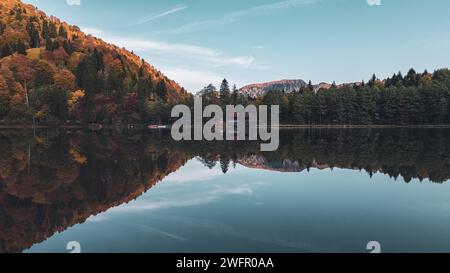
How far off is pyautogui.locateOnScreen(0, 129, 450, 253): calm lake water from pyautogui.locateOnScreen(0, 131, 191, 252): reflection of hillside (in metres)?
0.07

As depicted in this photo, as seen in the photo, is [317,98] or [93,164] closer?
[93,164]

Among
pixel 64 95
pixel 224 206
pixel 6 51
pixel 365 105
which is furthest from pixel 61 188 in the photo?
pixel 6 51

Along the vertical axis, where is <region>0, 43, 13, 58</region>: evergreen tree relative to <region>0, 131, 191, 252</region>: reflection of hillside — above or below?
above

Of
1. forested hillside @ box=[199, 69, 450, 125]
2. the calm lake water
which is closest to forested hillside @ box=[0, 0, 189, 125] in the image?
forested hillside @ box=[199, 69, 450, 125]

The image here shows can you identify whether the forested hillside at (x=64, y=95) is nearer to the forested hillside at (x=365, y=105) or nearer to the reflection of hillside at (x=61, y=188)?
the forested hillside at (x=365, y=105)

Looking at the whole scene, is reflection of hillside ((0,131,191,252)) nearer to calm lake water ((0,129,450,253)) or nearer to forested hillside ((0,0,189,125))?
calm lake water ((0,129,450,253))

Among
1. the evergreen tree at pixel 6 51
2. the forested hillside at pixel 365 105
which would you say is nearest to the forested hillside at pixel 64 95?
the evergreen tree at pixel 6 51

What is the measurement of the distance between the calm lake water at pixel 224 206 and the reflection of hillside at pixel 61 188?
0.24 ft

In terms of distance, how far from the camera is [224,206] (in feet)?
63.6

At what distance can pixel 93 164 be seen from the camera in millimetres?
32781

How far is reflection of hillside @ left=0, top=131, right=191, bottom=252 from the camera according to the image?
15.5 m

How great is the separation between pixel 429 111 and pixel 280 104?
58351mm
